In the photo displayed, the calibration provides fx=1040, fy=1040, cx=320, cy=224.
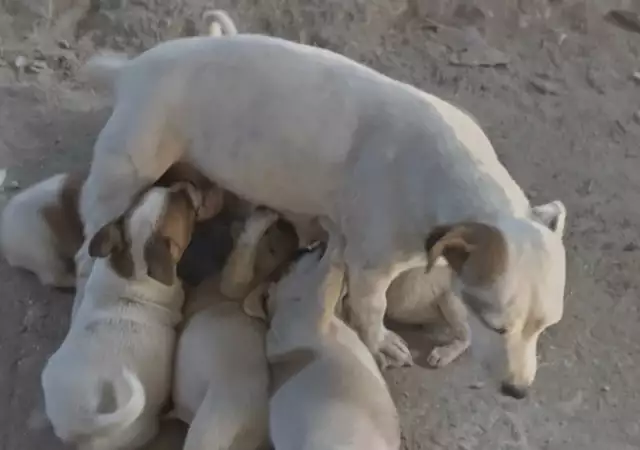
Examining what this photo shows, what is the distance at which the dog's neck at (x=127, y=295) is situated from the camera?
185cm

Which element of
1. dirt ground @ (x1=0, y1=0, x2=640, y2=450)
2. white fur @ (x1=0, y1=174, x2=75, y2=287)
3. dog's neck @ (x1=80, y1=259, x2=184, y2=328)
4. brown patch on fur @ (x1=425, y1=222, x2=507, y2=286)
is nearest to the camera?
brown patch on fur @ (x1=425, y1=222, x2=507, y2=286)

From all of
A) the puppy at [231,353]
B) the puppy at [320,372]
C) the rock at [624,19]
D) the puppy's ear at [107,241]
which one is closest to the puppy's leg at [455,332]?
the puppy at [320,372]

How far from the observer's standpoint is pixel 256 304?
6.39 feet

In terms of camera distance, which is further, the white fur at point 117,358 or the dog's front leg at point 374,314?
the dog's front leg at point 374,314

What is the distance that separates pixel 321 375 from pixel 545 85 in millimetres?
1250

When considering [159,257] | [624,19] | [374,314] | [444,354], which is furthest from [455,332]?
[624,19]

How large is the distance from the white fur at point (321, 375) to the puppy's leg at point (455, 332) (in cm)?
22

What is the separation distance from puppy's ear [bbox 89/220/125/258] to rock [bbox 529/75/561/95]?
1264mm

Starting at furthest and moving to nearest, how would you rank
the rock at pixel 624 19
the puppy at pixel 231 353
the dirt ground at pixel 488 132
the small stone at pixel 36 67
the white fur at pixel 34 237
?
1. the rock at pixel 624 19
2. the small stone at pixel 36 67
3. the white fur at pixel 34 237
4. the dirt ground at pixel 488 132
5. the puppy at pixel 231 353

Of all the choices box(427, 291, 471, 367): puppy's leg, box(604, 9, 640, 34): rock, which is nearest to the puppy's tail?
box(427, 291, 471, 367): puppy's leg

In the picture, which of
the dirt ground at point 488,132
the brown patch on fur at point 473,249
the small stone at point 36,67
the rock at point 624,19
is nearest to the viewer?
the brown patch on fur at point 473,249

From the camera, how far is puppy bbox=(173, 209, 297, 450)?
1731 mm

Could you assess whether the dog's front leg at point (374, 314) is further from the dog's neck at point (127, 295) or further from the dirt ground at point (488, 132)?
the dog's neck at point (127, 295)

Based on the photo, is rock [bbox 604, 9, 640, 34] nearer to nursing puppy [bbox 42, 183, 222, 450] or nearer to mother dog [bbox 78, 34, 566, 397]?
mother dog [bbox 78, 34, 566, 397]
